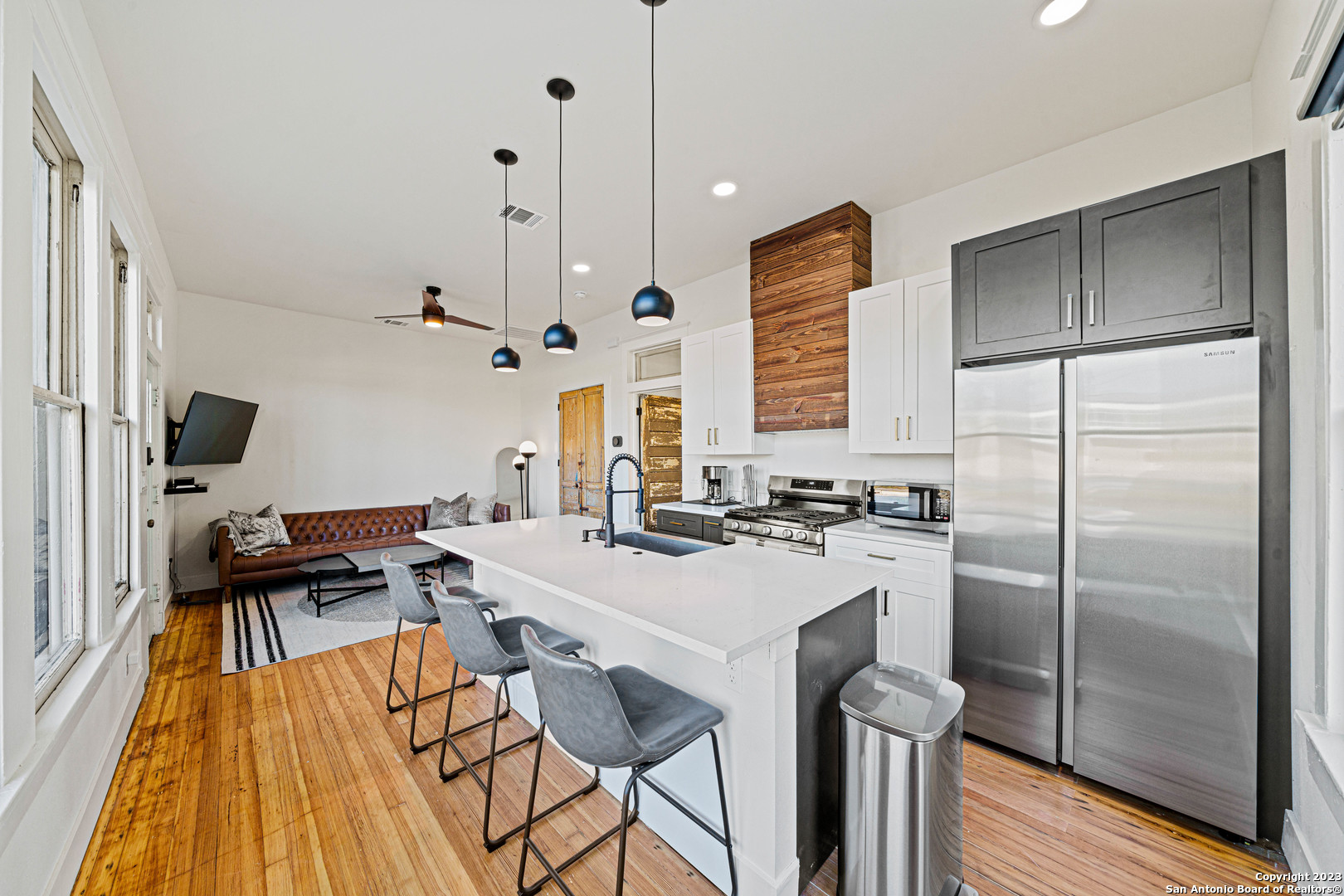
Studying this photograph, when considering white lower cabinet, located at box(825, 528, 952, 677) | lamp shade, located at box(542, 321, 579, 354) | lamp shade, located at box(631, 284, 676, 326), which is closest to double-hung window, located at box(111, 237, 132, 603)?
lamp shade, located at box(542, 321, 579, 354)

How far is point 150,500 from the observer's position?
3.62m

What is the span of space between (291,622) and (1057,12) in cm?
604

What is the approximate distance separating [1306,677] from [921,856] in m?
1.41

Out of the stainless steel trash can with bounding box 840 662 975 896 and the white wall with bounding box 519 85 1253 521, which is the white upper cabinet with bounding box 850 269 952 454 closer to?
the white wall with bounding box 519 85 1253 521

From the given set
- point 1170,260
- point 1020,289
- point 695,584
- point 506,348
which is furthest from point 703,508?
point 1170,260

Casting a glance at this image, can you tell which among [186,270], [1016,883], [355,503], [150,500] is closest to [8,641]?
[1016,883]

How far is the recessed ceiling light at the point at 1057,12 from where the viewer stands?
1.80 meters

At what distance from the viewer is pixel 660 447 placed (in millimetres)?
5645

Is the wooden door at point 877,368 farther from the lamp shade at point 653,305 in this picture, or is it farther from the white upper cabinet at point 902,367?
the lamp shade at point 653,305

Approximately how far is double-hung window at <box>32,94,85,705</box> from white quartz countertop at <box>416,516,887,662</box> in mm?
1303

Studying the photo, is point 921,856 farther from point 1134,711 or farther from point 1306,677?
point 1306,677

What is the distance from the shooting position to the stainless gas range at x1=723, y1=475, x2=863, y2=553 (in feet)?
10.3

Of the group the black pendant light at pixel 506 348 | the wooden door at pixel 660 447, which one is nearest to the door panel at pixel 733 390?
the wooden door at pixel 660 447

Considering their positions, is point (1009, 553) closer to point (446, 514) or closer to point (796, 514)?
point (796, 514)
